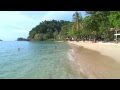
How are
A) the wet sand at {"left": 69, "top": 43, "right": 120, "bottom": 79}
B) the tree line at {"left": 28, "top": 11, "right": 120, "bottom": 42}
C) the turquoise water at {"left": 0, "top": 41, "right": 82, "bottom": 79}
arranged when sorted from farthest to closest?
1. the tree line at {"left": 28, "top": 11, "right": 120, "bottom": 42}
2. the turquoise water at {"left": 0, "top": 41, "right": 82, "bottom": 79}
3. the wet sand at {"left": 69, "top": 43, "right": 120, "bottom": 79}

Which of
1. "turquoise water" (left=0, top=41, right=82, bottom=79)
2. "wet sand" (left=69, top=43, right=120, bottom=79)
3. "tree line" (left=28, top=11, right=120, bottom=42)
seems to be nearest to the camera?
"wet sand" (left=69, top=43, right=120, bottom=79)

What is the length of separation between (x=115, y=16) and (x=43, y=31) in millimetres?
26550

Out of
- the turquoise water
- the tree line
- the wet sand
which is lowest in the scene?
the turquoise water

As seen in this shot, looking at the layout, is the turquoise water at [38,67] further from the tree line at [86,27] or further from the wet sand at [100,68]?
the tree line at [86,27]

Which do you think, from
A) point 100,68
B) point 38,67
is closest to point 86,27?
point 38,67

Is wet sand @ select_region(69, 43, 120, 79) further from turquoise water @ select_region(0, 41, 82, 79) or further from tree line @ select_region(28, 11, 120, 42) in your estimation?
tree line @ select_region(28, 11, 120, 42)

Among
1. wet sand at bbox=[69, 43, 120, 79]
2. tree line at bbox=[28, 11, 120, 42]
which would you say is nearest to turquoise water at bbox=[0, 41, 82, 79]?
wet sand at bbox=[69, 43, 120, 79]

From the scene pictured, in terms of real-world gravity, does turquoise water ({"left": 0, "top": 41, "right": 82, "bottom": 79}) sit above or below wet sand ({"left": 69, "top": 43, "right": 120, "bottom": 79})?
below

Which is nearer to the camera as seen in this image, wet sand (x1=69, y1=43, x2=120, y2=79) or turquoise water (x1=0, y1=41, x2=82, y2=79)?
wet sand (x1=69, y1=43, x2=120, y2=79)

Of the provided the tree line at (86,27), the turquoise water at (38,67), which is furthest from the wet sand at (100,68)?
the tree line at (86,27)

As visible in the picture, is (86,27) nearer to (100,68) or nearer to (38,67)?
(38,67)
